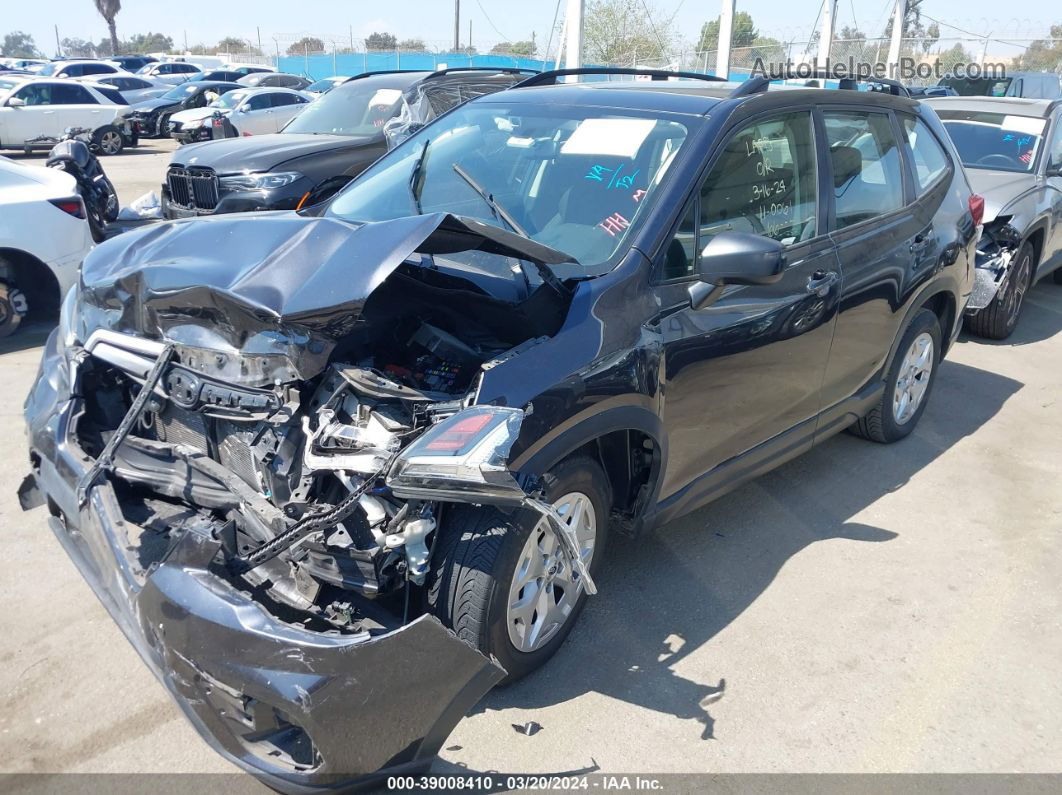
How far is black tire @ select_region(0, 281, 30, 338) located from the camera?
6.77 metres

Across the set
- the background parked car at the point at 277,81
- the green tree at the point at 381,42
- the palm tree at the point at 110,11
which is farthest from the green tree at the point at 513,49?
the palm tree at the point at 110,11

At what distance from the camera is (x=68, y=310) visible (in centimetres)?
376

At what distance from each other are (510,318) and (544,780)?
151cm

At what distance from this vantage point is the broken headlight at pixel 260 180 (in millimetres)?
8469

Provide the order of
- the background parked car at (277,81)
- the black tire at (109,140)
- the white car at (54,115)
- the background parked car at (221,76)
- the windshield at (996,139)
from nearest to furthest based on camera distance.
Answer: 1. the windshield at (996,139)
2. the white car at (54,115)
3. the black tire at (109,140)
4. the background parked car at (277,81)
5. the background parked car at (221,76)

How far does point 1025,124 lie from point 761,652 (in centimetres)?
725

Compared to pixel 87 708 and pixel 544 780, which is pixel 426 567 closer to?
pixel 544 780

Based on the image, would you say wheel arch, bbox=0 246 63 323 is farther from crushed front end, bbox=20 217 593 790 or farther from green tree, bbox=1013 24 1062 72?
green tree, bbox=1013 24 1062 72

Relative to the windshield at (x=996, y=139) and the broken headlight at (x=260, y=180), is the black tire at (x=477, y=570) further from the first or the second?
the windshield at (x=996, y=139)

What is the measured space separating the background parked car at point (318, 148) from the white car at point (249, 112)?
9594 millimetres

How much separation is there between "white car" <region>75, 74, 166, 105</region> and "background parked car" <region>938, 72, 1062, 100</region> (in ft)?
73.4

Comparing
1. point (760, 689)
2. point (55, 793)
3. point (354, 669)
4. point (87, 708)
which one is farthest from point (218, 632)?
point (760, 689)

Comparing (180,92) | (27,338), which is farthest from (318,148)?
(180,92)

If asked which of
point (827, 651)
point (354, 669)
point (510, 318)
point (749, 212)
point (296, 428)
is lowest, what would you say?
point (827, 651)
